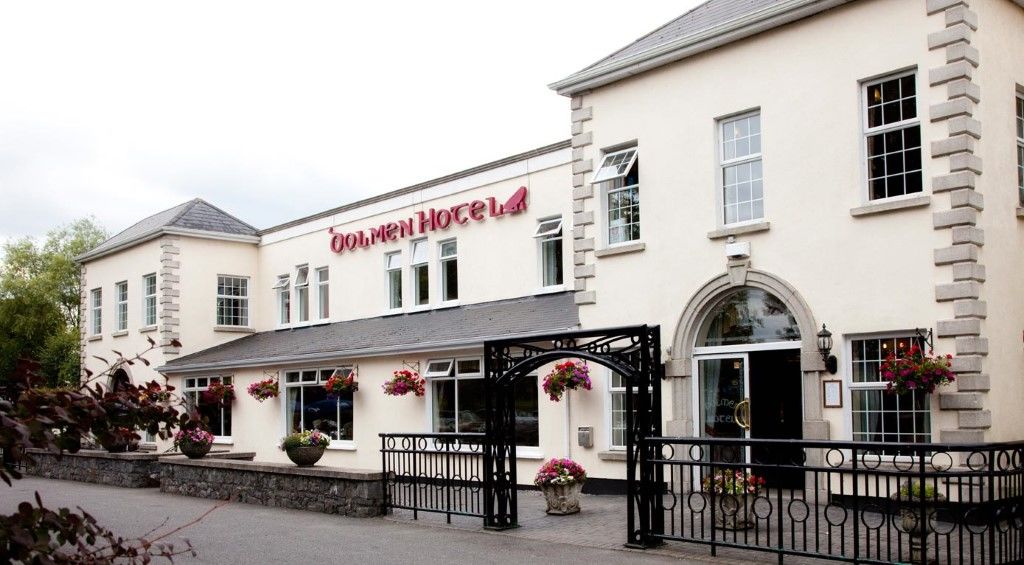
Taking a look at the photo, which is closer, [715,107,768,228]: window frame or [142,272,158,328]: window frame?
[715,107,768,228]: window frame

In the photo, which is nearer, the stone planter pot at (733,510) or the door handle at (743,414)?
the stone planter pot at (733,510)

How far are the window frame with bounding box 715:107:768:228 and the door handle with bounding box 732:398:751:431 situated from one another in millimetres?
2467

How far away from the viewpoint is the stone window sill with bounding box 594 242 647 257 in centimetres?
1535

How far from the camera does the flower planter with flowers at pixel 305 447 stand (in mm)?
14828

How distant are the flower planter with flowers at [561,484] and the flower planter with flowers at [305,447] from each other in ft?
11.5

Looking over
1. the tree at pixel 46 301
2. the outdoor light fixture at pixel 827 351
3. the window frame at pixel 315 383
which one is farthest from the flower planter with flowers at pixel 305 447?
the tree at pixel 46 301

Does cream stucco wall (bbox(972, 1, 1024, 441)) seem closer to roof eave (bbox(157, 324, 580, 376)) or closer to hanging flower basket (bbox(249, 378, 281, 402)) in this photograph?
roof eave (bbox(157, 324, 580, 376))

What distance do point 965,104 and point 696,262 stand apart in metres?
4.17

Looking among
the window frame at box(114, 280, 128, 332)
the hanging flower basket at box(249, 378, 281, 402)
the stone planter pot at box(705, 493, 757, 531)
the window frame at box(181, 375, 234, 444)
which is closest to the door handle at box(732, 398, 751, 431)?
the stone planter pot at box(705, 493, 757, 531)

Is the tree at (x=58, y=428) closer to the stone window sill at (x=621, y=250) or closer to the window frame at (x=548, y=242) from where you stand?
the stone window sill at (x=621, y=250)

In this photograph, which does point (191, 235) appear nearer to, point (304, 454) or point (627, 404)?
point (304, 454)

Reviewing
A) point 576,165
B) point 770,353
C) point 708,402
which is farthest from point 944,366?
point 576,165

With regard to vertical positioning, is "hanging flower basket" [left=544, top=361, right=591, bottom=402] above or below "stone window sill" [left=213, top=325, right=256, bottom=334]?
below

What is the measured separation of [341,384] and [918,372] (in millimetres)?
12649
